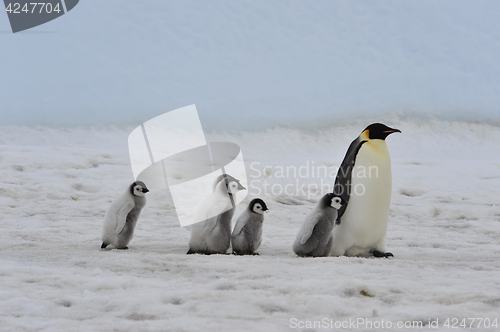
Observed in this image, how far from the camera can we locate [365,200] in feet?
11.0

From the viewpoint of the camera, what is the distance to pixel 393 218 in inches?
231

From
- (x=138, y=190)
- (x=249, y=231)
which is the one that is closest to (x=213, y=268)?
(x=249, y=231)

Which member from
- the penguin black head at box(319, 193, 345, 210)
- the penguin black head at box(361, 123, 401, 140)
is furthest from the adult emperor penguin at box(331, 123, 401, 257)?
the penguin black head at box(319, 193, 345, 210)

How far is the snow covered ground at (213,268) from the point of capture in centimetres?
188

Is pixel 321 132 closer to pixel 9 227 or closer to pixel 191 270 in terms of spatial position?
pixel 9 227

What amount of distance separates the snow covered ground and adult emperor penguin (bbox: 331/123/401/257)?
0.31 metres

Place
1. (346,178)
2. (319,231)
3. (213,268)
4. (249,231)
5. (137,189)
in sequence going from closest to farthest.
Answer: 1. (213,268)
2. (319,231)
3. (249,231)
4. (346,178)
5. (137,189)

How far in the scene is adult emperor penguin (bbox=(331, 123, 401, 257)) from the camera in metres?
3.35

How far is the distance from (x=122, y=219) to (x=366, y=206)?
1866 mm

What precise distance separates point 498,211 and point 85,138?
43.9 feet

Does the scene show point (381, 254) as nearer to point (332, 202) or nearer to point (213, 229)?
point (332, 202)

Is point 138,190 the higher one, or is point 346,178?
point 138,190

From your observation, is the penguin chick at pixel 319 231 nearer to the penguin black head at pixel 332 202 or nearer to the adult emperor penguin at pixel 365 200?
the penguin black head at pixel 332 202

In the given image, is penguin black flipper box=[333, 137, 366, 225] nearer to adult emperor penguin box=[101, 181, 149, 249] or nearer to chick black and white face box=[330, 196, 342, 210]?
chick black and white face box=[330, 196, 342, 210]
